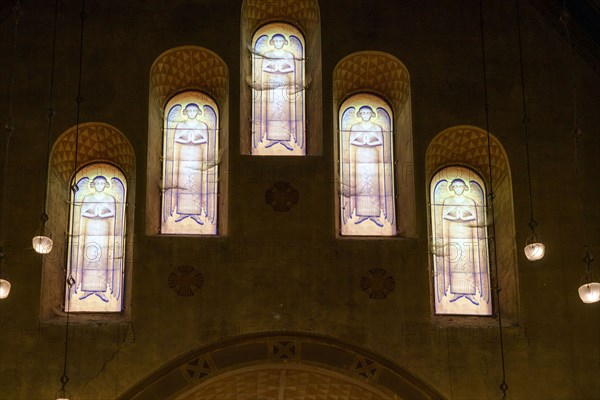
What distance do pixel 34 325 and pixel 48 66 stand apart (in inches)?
151

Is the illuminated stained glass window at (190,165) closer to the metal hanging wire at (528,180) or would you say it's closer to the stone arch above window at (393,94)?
the stone arch above window at (393,94)

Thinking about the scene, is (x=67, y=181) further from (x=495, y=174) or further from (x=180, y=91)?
(x=495, y=174)

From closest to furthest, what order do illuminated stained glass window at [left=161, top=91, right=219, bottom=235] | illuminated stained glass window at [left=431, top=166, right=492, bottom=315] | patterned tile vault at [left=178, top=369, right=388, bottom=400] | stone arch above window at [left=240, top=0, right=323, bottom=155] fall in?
patterned tile vault at [left=178, top=369, right=388, bottom=400] → illuminated stained glass window at [left=431, top=166, right=492, bottom=315] → illuminated stained glass window at [left=161, top=91, right=219, bottom=235] → stone arch above window at [left=240, top=0, right=323, bottom=155]

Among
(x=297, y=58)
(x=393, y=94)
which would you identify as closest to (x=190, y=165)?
(x=297, y=58)

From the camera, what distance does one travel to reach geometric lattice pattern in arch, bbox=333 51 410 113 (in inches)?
707

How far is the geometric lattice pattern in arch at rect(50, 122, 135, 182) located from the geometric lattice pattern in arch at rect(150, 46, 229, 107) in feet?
2.79

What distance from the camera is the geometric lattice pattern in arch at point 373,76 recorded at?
18.0m

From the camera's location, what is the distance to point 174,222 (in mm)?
17422

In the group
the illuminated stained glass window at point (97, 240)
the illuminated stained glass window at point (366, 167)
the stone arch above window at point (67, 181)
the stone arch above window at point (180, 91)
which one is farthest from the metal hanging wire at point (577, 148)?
the illuminated stained glass window at point (97, 240)

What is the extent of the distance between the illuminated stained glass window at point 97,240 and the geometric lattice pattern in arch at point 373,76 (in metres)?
3.56

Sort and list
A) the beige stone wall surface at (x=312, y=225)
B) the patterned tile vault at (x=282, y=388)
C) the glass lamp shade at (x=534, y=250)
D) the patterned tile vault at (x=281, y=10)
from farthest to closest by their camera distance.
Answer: the patterned tile vault at (x=281, y=10), the patterned tile vault at (x=282, y=388), the beige stone wall surface at (x=312, y=225), the glass lamp shade at (x=534, y=250)

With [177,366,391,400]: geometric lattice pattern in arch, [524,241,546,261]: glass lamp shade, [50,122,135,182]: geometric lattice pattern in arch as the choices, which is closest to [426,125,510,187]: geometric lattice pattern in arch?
[524,241,546,261]: glass lamp shade

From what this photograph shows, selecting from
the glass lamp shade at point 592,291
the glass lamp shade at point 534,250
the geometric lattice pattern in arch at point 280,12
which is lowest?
the glass lamp shade at point 592,291

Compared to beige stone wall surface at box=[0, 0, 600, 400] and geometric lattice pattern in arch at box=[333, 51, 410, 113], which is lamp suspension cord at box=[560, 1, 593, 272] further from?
geometric lattice pattern in arch at box=[333, 51, 410, 113]
